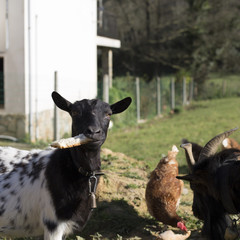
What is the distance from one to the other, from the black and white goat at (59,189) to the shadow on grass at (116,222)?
52.4 inches

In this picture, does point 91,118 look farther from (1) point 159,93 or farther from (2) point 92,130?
(1) point 159,93

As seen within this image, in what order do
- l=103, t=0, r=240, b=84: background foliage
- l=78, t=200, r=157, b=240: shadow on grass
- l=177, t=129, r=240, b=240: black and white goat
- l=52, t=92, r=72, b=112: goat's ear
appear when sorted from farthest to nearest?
1. l=103, t=0, r=240, b=84: background foliage
2. l=78, t=200, r=157, b=240: shadow on grass
3. l=52, t=92, r=72, b=112: goat's ear
4. l=177, t=129, r=240, b=240: black and white goat

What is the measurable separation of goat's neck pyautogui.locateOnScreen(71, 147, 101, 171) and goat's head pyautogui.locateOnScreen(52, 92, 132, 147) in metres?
0.18

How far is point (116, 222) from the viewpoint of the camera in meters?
6.47

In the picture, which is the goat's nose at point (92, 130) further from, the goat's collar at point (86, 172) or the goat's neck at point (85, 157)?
the goat's collar at point (86, 172)

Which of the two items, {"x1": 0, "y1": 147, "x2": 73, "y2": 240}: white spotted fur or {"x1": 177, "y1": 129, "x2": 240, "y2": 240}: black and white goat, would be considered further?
{"x1": 0, "y1": 147, "x2": 73, "y2": 240}: white spotted fur

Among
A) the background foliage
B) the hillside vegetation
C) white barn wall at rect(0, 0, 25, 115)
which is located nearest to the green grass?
the hillside vegetation

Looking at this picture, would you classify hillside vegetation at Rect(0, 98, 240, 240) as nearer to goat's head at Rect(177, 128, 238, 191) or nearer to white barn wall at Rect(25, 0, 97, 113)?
goat's head at Rect(177, 128, 238, 191)

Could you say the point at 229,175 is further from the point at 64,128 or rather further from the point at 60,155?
the point at 64,128

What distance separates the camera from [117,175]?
8305 millimetres

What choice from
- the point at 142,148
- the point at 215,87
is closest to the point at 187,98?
the point at 215,87

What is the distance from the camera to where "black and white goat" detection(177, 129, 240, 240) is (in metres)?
3.91

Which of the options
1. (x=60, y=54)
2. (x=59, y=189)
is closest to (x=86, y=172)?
(x=59, y=189)

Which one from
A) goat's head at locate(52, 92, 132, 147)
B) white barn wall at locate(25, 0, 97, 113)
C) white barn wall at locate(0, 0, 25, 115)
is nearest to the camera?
goat's head at locate(52, 92, 132, 147)
